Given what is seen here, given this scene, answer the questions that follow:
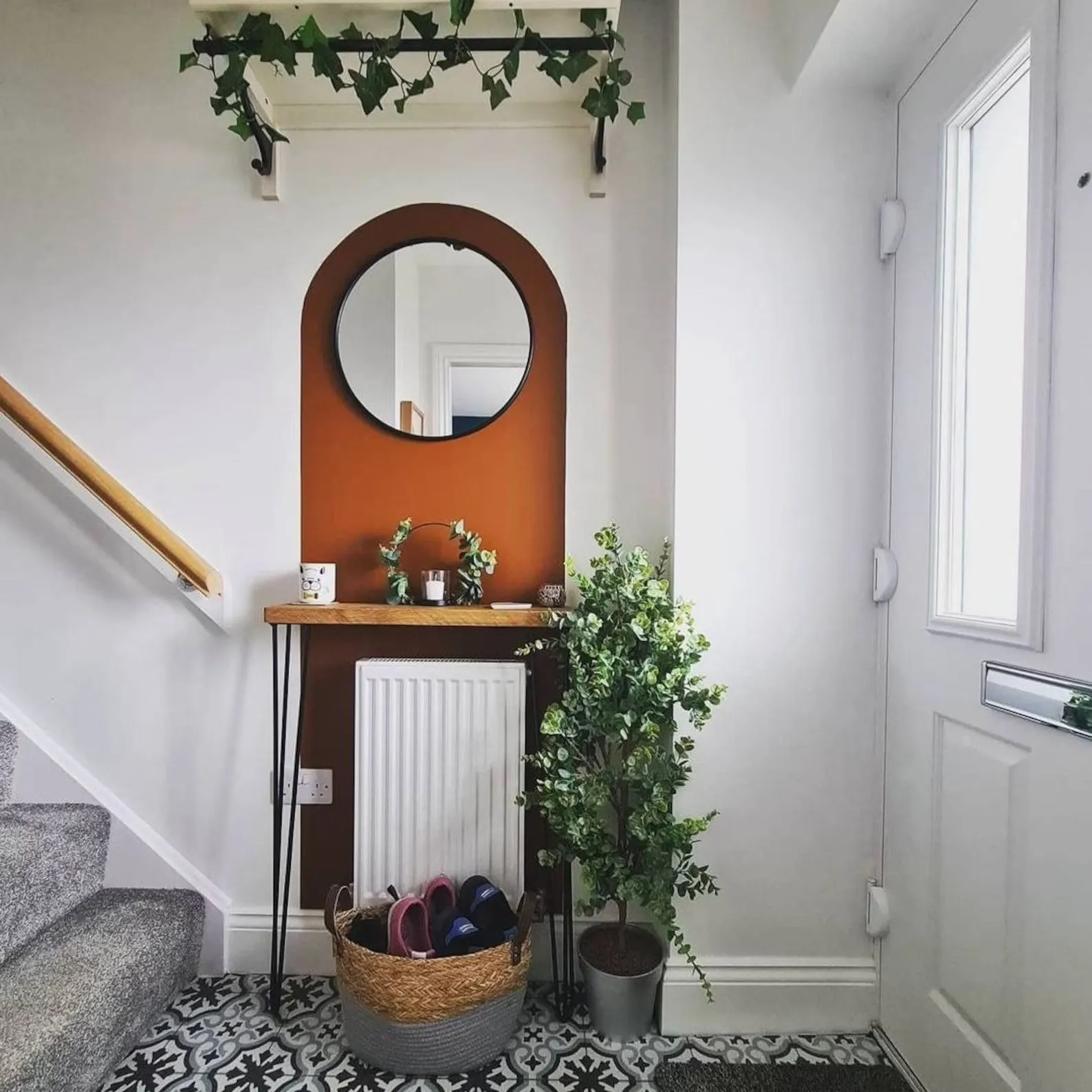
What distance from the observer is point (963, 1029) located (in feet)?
4.07

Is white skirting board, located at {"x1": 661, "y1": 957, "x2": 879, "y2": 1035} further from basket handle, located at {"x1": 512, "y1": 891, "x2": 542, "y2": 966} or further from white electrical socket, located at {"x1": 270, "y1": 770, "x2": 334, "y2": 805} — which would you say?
white electrical socket, located at {"x1": 270, "y1": 770, "x2": 334, "y2": 805}

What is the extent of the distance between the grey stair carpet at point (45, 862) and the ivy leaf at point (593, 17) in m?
2.09

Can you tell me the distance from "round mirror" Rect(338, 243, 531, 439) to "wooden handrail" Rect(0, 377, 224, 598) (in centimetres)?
57

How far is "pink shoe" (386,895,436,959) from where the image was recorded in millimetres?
1454

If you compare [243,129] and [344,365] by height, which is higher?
[243,129]

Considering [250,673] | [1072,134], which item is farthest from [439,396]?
[1072,134]

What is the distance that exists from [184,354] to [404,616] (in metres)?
0.91

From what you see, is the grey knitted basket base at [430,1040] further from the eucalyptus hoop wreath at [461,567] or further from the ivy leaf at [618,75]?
the ivy leaf at [618,75]

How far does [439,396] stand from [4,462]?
1130 mm

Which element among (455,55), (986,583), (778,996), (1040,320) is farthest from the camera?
(778,996)

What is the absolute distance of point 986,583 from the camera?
1234 mm

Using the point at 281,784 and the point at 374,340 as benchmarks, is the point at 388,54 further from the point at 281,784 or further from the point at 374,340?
the point at 281,784

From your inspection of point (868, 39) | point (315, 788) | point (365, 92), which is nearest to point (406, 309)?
point (365, 92)

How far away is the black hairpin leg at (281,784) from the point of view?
1.61 m
